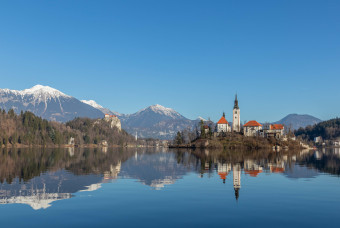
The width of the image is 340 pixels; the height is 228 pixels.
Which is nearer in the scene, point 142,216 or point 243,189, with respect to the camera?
point 142,216

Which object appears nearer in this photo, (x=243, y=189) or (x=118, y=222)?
(x=118, y=222)

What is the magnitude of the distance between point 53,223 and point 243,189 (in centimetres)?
2270

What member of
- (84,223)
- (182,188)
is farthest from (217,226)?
(182,188)

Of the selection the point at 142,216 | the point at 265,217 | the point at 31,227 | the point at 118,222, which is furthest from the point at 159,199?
the point at 31,227

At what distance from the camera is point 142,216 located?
24.3 m

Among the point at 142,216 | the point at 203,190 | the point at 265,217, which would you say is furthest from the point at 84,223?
the point at 203,190

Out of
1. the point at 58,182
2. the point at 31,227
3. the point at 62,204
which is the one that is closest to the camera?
the point at 31,227

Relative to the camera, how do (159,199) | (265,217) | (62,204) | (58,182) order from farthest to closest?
(58,182)
(159,199)
(62,204)
(265,217)

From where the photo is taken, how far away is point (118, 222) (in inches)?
887

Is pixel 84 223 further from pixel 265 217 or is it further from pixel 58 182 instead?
pixel 58 182

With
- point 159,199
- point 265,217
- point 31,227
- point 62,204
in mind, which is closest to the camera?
point 31,227

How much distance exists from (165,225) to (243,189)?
1792 cm

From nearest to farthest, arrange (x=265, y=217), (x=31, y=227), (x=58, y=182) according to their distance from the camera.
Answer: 1. (x=31, y=227)
2. (x=265, y=217)
3. (x=58, y=182)

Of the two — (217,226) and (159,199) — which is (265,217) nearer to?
(217,226)
